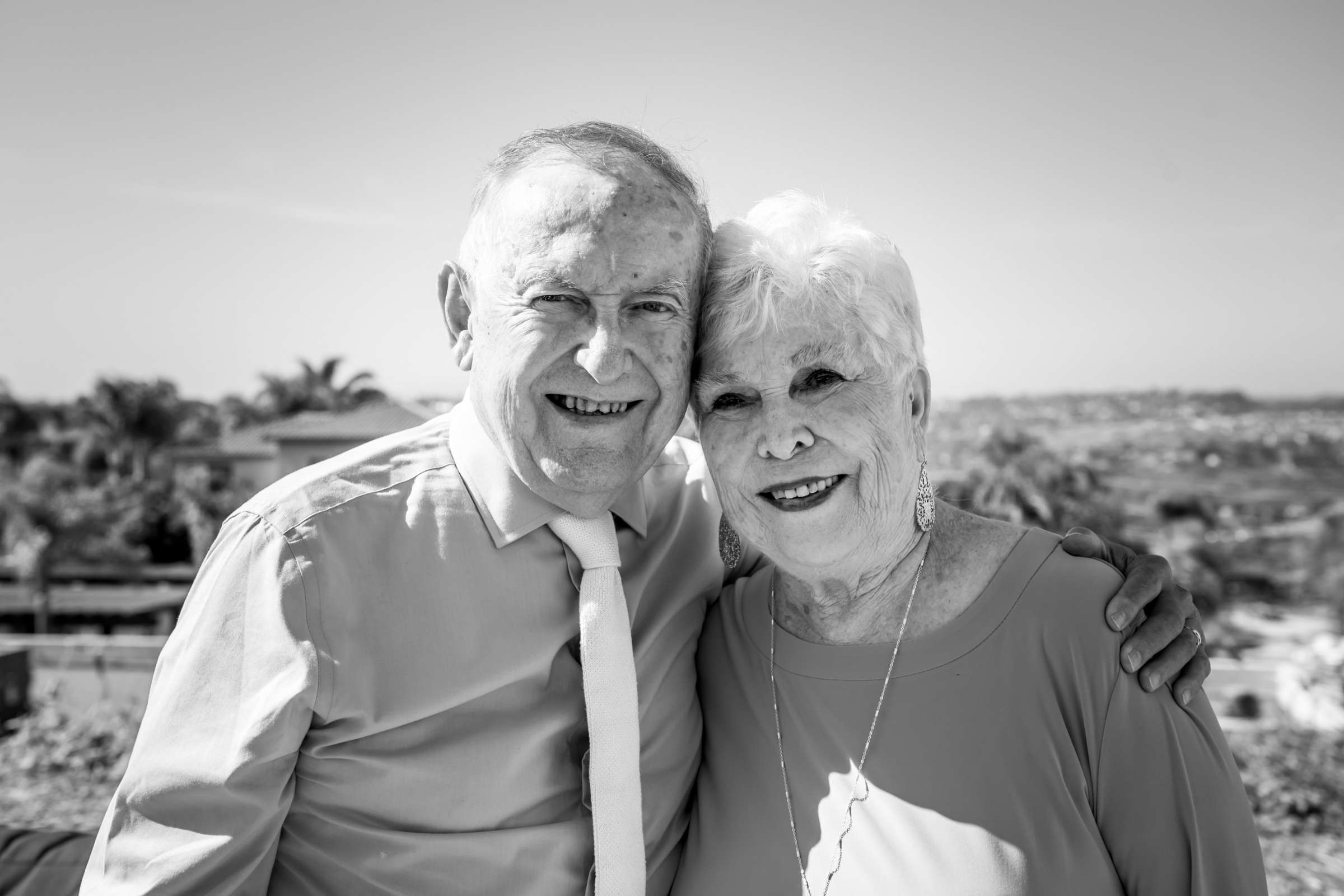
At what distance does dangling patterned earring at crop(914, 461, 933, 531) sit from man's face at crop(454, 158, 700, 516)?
25.3 inches

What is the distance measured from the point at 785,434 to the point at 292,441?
1743 inches

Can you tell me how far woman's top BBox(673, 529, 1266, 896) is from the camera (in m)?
1.81

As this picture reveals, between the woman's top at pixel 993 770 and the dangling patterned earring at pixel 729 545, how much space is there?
0.27m

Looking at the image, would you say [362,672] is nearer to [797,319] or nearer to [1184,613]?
[797,319]

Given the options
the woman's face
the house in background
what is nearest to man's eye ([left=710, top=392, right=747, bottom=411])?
the woman's face

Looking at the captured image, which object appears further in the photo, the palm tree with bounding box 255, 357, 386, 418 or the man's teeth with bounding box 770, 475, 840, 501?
the palm tree with bounding box 255, 357, 386, 418

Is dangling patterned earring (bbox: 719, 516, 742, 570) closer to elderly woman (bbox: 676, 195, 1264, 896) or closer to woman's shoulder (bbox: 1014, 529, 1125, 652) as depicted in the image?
elderly woman (bbox: 676, 195, 1264, 896)

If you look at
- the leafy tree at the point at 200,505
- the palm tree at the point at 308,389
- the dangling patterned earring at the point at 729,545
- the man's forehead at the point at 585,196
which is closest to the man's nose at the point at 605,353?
the man's forehead at the point at 585,196

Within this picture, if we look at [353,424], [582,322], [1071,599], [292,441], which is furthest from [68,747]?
[292,441]

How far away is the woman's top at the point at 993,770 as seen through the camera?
1806 mm

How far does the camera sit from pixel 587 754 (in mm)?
2020

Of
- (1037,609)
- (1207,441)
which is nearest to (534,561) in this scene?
(1037,609)

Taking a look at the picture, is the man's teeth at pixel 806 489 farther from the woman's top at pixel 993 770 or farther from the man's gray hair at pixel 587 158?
the man's gray hair at pixel 587 158

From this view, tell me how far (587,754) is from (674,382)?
0.87 m
